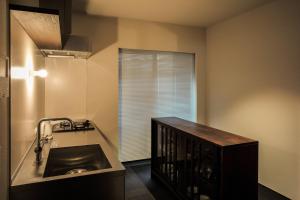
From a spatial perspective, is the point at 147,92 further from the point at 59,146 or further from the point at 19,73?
the point at 19,73

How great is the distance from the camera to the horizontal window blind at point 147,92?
12.6ft

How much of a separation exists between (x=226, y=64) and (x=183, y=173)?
2.17m

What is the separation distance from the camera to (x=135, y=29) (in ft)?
12.3

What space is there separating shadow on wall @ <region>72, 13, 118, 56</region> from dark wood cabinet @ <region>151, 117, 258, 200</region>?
5.39 feet

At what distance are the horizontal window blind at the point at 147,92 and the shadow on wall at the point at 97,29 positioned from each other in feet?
1.09

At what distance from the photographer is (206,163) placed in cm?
224

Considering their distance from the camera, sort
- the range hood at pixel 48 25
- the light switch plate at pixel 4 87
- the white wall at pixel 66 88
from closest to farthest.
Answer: the light switch plate at pixel 4 87 < the range hood at pixel 48 25 < the white wall at pixel 66 88

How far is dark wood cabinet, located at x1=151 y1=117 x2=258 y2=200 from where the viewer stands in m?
1.95

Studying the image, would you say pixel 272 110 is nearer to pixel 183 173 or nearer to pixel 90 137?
pixel 183 173

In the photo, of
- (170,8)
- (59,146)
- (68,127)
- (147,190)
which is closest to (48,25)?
(59,146)

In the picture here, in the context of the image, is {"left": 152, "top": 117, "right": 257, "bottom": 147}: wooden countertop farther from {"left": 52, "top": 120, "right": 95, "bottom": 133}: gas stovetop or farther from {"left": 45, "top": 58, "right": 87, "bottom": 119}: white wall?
{"left": 45, "top": 58, "right": 87, "bottom": 119}: white wall

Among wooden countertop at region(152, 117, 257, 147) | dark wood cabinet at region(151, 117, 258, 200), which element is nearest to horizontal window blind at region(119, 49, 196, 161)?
dark wood cabinet at region(151, 117, 258, 200)

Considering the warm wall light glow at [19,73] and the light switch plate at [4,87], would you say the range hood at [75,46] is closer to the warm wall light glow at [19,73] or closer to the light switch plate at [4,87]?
the warm wall light glow at [19,73]

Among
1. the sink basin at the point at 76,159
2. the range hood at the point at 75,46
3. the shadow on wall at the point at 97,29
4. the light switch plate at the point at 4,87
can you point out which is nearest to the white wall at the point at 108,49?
the shadow on wall at the point at 97,29
